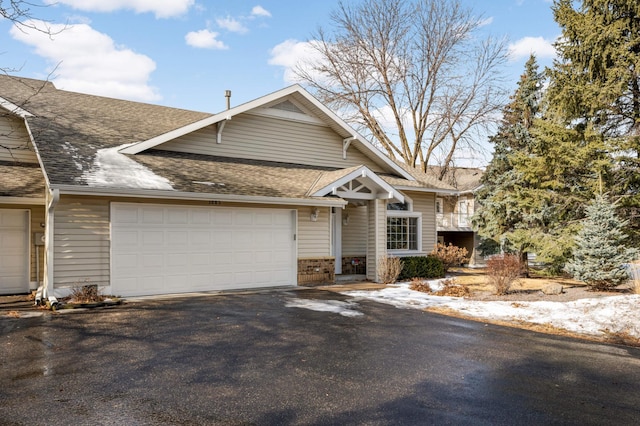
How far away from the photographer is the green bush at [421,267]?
48.9 ft

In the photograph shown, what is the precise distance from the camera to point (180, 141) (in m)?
13.2

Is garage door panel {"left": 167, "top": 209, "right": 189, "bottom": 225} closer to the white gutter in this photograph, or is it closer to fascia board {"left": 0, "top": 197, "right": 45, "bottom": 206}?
the white gutter

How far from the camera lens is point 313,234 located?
43.4 ft

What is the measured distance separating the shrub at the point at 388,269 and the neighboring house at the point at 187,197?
268 millimetres

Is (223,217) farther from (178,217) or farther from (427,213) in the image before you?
(427,213)

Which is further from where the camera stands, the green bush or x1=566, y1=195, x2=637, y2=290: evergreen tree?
the green bush

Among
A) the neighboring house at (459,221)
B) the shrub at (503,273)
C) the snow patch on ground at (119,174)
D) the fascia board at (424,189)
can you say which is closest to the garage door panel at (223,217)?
the snow patch on ground at (119,174)

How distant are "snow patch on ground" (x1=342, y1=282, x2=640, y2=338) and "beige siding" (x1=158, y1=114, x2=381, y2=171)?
19.6 ft

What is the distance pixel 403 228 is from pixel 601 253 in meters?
6.57

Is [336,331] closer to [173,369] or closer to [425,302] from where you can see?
[173,369]

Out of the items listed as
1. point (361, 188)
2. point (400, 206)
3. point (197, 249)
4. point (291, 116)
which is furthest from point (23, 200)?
point (400, 206)

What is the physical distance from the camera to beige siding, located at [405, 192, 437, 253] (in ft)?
54.3

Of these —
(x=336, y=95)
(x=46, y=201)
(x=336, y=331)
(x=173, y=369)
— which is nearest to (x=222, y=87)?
(x=46, y=201)

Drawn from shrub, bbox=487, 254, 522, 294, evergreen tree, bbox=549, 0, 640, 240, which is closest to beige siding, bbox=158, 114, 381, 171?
shrub, bbox=487, 254, 522, 294
